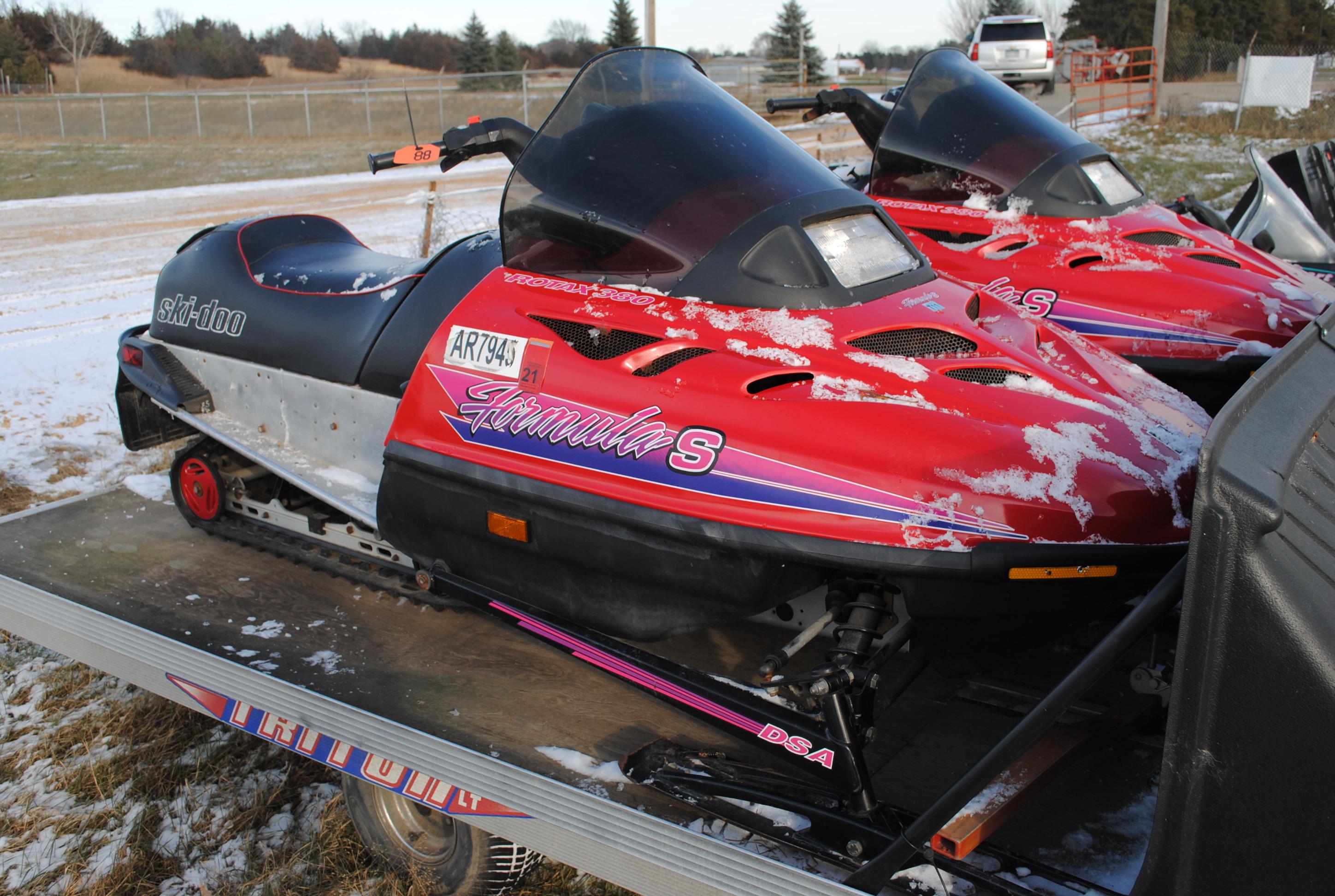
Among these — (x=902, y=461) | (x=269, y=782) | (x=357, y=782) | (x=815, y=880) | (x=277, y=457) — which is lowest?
(x=269, y=782)

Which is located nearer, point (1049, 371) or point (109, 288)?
point (1049, 371)

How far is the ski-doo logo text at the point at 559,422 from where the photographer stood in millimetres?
2260

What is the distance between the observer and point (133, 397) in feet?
12.9

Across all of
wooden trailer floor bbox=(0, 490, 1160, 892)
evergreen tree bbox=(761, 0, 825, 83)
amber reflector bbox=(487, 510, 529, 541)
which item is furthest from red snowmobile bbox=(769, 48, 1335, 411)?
evergreen tree bbox=(761, 0, 825, 83)

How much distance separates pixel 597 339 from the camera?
2455 millimetres

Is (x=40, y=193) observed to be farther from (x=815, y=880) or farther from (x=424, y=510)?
(x=815, y=880)

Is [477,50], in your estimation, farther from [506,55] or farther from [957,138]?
[957,138]

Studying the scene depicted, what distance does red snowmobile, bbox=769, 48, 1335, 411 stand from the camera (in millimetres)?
3852

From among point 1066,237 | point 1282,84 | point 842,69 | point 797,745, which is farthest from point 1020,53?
point 842,69

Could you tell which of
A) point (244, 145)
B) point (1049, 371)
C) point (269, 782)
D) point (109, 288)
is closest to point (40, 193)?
point (244, 145)

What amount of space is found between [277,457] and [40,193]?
1667cm

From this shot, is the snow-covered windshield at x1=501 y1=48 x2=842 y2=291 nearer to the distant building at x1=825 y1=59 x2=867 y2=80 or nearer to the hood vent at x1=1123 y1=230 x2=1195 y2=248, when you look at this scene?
the hood vent at x1=1123 y1=230 x2=1195 y2=248

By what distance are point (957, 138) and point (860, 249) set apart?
220cm

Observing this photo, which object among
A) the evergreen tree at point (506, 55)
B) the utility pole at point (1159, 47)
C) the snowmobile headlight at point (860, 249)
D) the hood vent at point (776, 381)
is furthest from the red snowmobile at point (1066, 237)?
the evergreen tree at point (506, 55)
